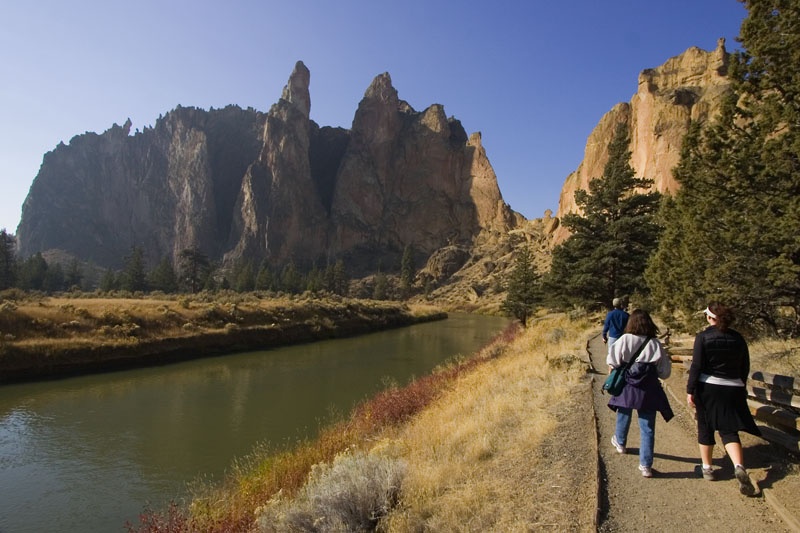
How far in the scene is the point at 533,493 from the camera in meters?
5.24

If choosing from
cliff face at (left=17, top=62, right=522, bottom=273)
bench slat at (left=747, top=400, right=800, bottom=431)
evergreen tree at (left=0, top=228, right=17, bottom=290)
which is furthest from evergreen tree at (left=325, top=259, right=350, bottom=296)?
bench slat at (left=747, top=400, right=800, bottom=431)

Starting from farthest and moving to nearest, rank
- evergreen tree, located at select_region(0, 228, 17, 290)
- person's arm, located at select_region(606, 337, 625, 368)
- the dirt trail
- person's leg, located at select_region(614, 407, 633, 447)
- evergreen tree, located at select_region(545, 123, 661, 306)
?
evergreen tree, located at select_region(0, 228, 17, 290) < evergreen tree, located at select_region(545, 123, 661, 306) < person's leg, located at select_region(614, 407, 633, 447) < person's arm, located at select_region(606, 337, 625, 368) < the dirt trail

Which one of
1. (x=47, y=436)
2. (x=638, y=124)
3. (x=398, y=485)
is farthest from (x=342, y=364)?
(x=638, y=124)

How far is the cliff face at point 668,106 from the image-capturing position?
228ft

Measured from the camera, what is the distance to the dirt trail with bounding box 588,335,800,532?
434 centimetres

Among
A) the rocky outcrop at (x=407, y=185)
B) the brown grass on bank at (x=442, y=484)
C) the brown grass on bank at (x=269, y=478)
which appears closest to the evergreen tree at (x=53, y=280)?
the rocky outcrop at (x=407, y=185)

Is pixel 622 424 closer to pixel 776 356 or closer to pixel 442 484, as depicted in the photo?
pixel 442 484

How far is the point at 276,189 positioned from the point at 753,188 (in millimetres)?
148455

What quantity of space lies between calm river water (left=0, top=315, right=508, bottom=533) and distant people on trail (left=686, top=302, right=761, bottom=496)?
9.69 metres

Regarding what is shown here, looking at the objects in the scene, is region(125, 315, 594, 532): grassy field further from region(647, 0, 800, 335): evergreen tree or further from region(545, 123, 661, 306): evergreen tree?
region(545, 123, 661, 306): evergreen tree

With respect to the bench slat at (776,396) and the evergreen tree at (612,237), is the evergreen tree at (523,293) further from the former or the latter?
the bench slat at (776,396)

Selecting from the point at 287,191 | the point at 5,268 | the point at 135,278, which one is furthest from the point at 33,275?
the point at 287,191

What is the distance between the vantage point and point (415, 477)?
5.95 m

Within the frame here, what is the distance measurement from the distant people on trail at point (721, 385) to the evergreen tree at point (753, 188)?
172 inches
